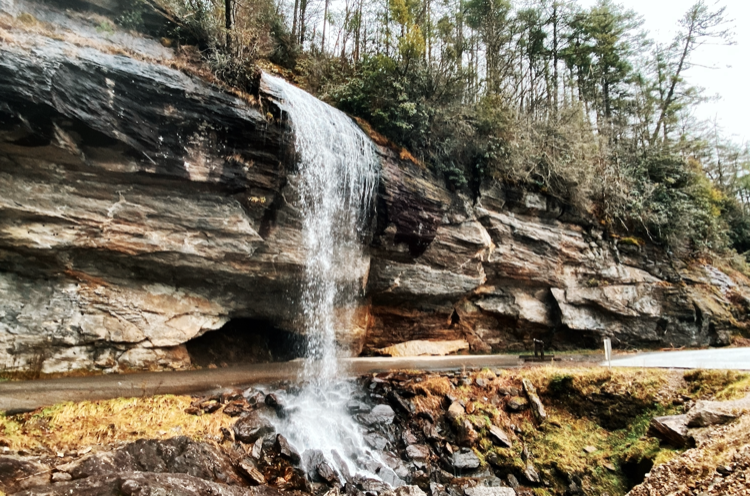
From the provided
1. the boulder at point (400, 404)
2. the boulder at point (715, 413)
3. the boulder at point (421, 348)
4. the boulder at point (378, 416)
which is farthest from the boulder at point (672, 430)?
the boulder at point (421, 348)

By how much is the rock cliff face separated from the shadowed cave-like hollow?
998mm

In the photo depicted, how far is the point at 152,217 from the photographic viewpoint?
27.7 ft

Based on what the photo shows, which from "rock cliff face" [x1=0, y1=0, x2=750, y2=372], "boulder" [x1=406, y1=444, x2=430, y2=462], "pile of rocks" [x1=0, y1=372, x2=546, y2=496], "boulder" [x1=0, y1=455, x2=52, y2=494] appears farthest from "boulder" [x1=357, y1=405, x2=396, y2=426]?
"boulder" [x1=0, y1=455, x2=52, y2=494]

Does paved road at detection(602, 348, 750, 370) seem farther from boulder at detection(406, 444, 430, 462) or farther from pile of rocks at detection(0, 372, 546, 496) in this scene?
boulder at detection(406, 444, 430, 462)

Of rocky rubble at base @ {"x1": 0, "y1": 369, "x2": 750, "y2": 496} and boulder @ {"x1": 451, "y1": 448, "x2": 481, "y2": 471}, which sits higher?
rocky rubble at base @ {"x1": 0, "y1": 369, "x2": 750, "y2": 496}

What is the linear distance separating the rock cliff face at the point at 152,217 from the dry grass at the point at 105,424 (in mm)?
3061

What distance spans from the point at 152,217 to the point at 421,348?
902cm

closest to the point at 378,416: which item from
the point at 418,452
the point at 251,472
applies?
the point at 418,452

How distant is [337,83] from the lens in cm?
1472

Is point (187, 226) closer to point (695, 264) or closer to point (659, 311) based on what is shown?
point (659, 311)

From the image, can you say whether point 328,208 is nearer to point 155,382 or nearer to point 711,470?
point 155,382

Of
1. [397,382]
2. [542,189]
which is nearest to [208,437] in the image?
[397,382]

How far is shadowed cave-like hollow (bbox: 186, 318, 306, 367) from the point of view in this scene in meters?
11.1

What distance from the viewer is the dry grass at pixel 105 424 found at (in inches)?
191
